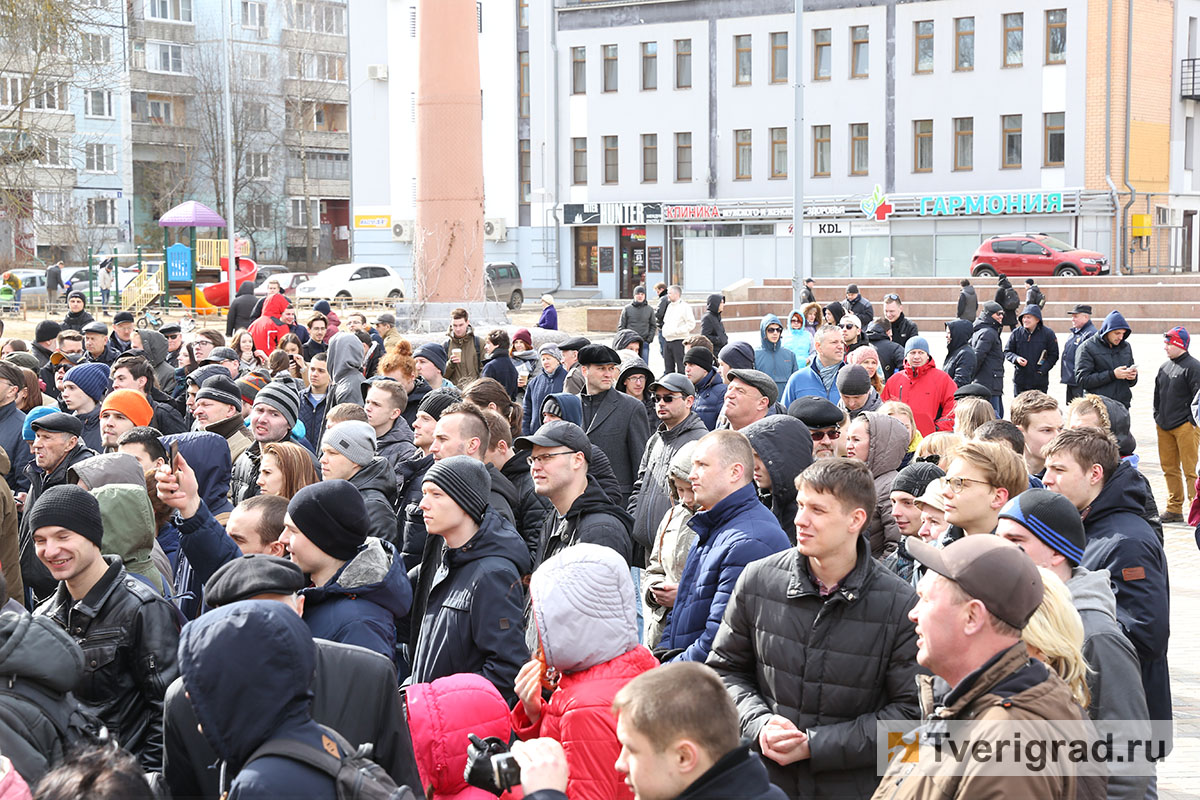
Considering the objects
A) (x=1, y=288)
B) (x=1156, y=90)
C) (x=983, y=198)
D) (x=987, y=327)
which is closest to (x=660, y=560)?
(x=987, y=327)

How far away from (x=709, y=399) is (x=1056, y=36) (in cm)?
4073

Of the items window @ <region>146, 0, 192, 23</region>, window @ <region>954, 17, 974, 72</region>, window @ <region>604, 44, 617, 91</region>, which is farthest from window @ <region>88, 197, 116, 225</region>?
window @ <region>954, 17, 974, 72</region>

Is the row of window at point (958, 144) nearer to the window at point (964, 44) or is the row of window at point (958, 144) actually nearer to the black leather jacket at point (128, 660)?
the window at point (964, 44)

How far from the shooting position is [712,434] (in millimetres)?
5320

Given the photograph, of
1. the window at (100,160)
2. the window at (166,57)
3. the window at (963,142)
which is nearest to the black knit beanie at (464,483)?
the window at (963,142)

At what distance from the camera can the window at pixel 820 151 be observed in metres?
51.0

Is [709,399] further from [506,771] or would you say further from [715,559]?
[506,771]

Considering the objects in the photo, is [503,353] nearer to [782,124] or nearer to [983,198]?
[983,198]

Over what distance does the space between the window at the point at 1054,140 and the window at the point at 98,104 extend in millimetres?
44866

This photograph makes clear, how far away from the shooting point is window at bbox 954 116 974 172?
158ft

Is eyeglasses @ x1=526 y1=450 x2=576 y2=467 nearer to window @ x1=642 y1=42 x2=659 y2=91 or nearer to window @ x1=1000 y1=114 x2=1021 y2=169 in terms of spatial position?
window @ x1=1000 y1=114 x2=1021 y2=169

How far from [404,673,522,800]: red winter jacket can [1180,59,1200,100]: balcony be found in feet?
167

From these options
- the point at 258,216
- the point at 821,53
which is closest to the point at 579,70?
the point at 821,53

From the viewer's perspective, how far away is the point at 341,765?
3.07 m
